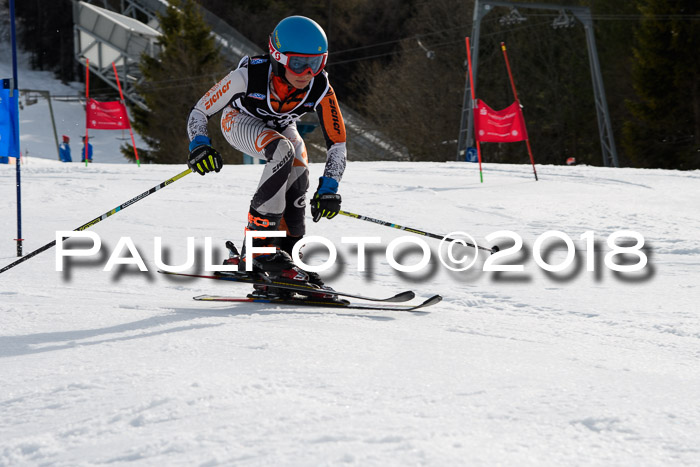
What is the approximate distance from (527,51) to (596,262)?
998 inches

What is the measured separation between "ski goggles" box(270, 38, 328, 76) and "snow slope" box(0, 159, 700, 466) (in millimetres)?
1218

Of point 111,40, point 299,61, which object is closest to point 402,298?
point 299,61

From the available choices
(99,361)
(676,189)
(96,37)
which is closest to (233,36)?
(96,37)

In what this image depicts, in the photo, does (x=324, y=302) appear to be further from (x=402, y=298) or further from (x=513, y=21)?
(x=513, y=21)

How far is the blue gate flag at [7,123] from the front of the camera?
530 centimetres

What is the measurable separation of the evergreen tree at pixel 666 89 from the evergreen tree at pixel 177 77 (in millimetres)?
15647

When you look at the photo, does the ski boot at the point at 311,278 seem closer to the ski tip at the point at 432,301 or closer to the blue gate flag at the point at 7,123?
the ski tip at the point at 432,301

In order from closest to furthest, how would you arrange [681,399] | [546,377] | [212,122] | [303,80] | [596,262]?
1. [681,399]
2. [546,377]
3. [303,80]
4. [596,262]
5. [212,122]

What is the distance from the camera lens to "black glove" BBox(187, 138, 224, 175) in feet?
11.8

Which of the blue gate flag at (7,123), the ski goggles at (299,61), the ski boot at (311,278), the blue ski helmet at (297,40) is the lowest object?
the ski boot at (311,278)

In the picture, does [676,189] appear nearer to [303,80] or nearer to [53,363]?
[303,80]

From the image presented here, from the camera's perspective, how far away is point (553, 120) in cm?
2894

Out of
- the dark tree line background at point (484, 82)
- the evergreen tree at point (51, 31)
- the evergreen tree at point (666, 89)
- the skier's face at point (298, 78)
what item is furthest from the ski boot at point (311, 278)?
the evergreen tree at point (51, 31)

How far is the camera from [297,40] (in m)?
3.58
